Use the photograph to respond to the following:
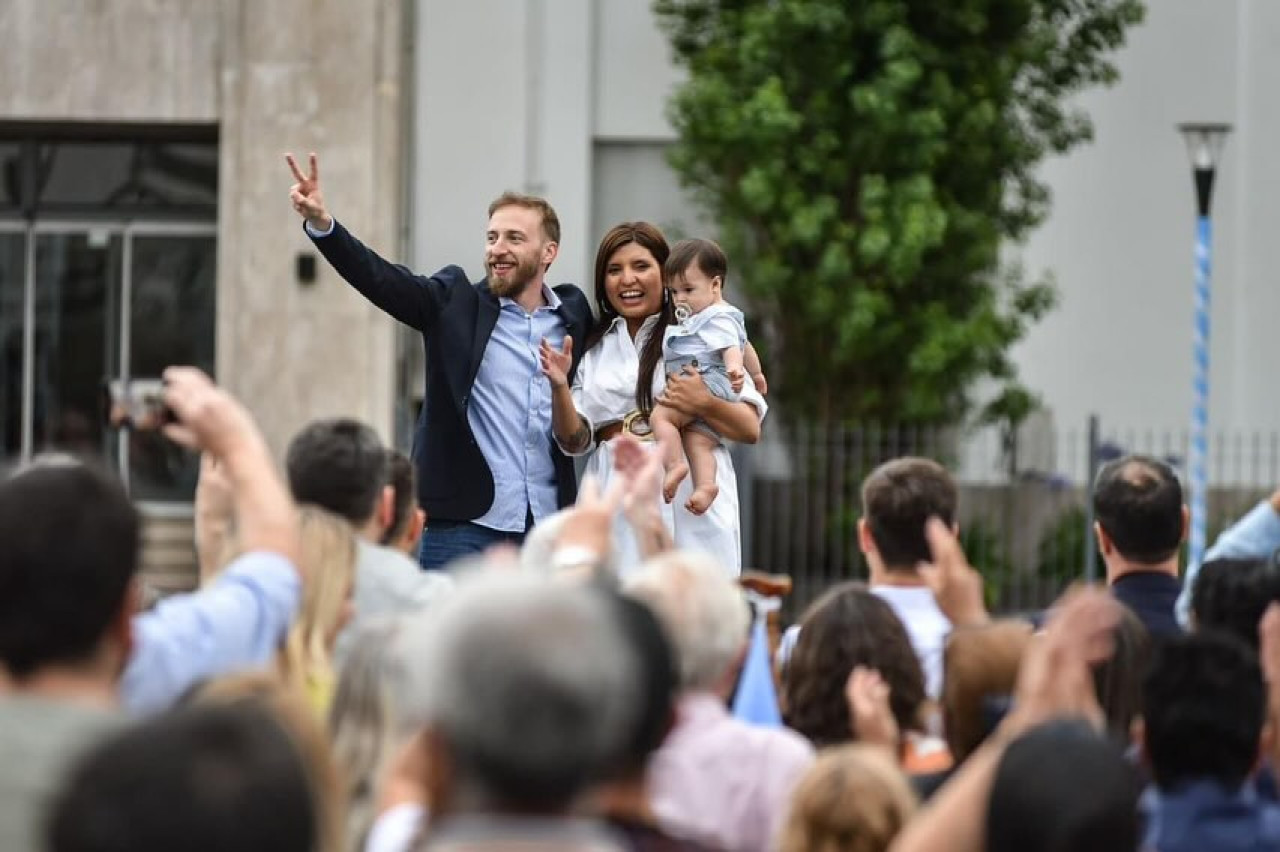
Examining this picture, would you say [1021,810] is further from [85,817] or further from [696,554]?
[85,817]

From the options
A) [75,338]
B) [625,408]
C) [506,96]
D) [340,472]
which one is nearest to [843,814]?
[340,472]

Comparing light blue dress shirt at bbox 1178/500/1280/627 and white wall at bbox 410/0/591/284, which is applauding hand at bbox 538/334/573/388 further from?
white wall at bbox 410/0/591/284

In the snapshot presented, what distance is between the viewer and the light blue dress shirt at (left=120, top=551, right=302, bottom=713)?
3.90 m

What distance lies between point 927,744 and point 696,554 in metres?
0.81

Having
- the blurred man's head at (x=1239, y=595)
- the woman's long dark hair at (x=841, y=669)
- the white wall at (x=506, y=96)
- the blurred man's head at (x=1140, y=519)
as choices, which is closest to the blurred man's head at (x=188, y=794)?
the woman's long dark hair at (x=841, y=669)

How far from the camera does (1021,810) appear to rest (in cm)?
340

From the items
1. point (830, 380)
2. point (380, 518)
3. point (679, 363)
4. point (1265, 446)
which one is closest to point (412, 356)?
point (830, 380)

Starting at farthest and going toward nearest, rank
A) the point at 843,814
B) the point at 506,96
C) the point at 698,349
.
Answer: the point at 506,96 < the point at 698,349 < the point at 843,814

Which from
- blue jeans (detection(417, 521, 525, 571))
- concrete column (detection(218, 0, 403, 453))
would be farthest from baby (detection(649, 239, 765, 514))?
concrete column (detection(218, 0, 403, 453))

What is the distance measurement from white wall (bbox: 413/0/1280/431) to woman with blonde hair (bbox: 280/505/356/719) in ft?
55.7

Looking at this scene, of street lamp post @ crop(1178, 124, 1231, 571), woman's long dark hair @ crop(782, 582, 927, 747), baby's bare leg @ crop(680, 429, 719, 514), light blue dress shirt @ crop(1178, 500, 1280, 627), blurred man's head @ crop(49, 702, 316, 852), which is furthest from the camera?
street lamp post @ crop(1178, 124, 1231, 571)

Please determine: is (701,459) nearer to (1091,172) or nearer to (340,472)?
(340,472)

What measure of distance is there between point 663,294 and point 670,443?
556mm

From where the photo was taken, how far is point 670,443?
8070mm
